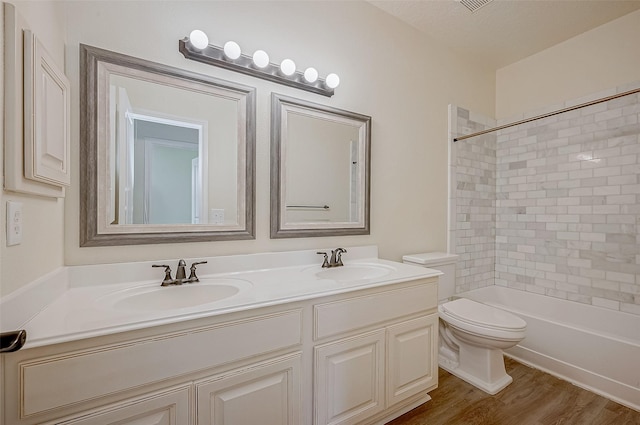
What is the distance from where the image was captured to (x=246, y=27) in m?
1.60

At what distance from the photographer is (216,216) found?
1.52m

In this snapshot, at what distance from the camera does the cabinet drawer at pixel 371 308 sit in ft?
4.16

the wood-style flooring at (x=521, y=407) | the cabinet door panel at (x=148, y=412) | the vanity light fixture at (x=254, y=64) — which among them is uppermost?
the vanity light fixture at (x=254, y=64)

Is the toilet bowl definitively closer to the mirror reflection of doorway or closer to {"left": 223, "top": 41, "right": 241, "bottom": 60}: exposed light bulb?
the mirror reflection of doorway

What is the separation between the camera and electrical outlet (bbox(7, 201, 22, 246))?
771 millimetres

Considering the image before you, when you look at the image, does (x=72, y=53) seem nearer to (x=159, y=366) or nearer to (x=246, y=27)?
(x=246, y=27)

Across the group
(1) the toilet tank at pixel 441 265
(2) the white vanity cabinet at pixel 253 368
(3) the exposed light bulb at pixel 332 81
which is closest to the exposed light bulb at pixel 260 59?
(3) the exposed light bulb at pixel 332 81

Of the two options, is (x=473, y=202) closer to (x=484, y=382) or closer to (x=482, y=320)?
(x=482, y=320)

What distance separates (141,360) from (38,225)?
0.57 metres

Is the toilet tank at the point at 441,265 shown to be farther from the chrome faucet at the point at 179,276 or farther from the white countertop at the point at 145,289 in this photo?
the chrome faucet at the point at 179,276

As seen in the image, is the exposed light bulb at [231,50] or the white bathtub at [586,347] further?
the white bathtub at [586,347]

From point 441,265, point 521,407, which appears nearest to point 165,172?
point 441,265

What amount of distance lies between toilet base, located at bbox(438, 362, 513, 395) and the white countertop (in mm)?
938

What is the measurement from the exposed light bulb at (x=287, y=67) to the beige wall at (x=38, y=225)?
968 millimetres
